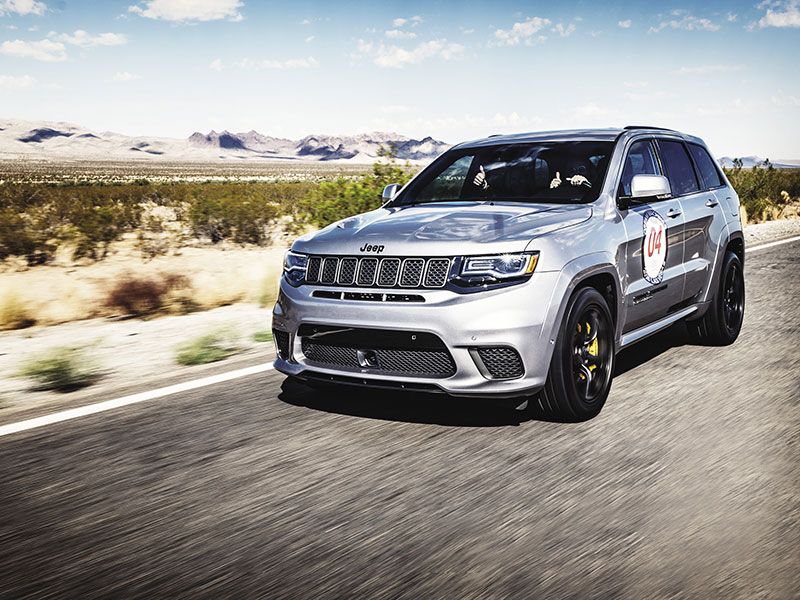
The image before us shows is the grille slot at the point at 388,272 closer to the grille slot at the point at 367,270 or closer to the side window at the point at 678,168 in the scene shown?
the grille slot at the point at 367,270

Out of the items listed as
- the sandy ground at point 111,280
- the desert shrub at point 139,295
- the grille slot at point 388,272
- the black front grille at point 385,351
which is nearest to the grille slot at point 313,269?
the black front grille at point 385,351

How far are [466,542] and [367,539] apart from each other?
41 centimetres

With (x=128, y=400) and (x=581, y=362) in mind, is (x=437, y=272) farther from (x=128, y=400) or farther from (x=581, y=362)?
(x=128, y=400)

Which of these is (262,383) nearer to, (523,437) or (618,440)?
(523,437)

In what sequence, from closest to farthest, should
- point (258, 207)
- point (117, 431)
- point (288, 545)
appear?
point (288, 545) < point (117, 431) < point (258, 207)

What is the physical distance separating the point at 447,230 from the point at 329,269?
74 centimetres

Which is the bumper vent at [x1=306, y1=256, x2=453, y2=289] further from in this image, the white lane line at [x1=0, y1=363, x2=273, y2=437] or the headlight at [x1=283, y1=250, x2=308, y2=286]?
the white lane line at [x1=0, y1=363, x2=273, y2=437]

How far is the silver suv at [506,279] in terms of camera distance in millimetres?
4945

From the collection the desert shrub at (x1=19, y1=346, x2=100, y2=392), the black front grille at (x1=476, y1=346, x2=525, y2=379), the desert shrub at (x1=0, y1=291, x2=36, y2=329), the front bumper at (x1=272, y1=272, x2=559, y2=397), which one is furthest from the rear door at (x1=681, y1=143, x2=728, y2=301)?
the desert shrub at (x1=0, y1=291, x2=36, y2=329)

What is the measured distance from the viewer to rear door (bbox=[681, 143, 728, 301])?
705cm

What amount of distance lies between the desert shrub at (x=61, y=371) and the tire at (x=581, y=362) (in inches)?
148

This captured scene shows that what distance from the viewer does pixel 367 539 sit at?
373cm

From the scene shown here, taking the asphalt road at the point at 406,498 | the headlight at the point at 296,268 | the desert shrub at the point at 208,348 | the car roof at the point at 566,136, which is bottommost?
the desert shrub at the point at 208,348

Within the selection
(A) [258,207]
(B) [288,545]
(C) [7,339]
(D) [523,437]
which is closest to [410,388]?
(D) [523,437]
